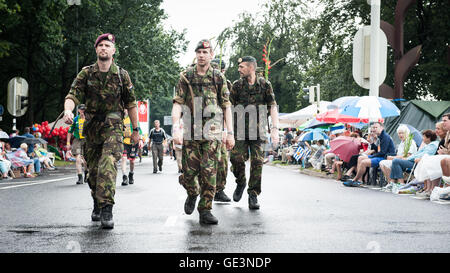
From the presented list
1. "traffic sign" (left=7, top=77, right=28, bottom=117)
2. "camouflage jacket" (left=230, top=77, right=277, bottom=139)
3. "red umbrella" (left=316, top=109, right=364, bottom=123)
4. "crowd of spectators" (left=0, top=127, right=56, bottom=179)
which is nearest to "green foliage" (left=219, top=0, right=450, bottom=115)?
"red umbrella" (left=316, top=109, right=364, bottom=123)

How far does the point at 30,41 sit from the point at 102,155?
23826 mm

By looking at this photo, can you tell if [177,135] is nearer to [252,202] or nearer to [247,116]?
[247,116]

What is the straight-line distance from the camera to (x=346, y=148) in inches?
629

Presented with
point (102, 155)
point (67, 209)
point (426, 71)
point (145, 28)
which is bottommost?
point (67, 209)

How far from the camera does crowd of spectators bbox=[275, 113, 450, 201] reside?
11.1 meters

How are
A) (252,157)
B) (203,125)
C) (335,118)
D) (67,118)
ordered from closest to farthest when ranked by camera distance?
(67,118) < (203,125) < (252,157) < (335,118)

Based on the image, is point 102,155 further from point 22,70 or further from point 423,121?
point 22,70

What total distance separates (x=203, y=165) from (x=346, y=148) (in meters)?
9.48

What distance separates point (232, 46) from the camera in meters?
59.4

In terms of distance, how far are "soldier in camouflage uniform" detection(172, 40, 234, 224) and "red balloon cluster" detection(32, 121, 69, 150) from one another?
84.0 feet

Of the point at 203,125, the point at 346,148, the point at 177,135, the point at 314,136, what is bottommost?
the point at 346,148

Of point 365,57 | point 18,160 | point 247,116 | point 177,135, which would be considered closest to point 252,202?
point 247,116
